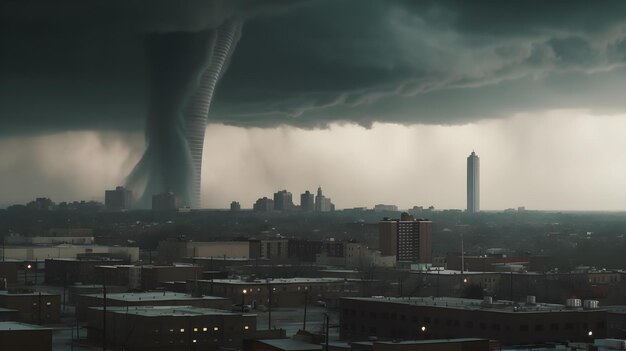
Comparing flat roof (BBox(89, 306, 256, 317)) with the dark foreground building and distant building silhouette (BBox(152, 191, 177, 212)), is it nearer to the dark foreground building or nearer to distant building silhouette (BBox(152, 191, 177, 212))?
the dark foreground building

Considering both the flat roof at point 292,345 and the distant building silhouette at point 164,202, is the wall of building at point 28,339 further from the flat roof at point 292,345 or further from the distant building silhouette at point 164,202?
the distant building silhouette at point 164,202

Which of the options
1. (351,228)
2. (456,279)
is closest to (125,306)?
(456,279)

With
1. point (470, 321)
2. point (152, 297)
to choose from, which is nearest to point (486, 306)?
point (470, 321)

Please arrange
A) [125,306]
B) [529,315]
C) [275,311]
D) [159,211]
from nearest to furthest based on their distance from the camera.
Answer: [529,315]
[125,306]
[275,311]
[159,211]

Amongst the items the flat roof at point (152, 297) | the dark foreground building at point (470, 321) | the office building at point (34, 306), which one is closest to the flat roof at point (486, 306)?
the dark foreground building at point (470, 321)

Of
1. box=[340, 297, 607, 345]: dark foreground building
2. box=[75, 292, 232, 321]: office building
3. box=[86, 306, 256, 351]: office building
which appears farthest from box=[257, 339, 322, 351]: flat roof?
box=[75, 292, 232, 321]: office building

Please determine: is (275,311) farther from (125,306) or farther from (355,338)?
(355,338)
